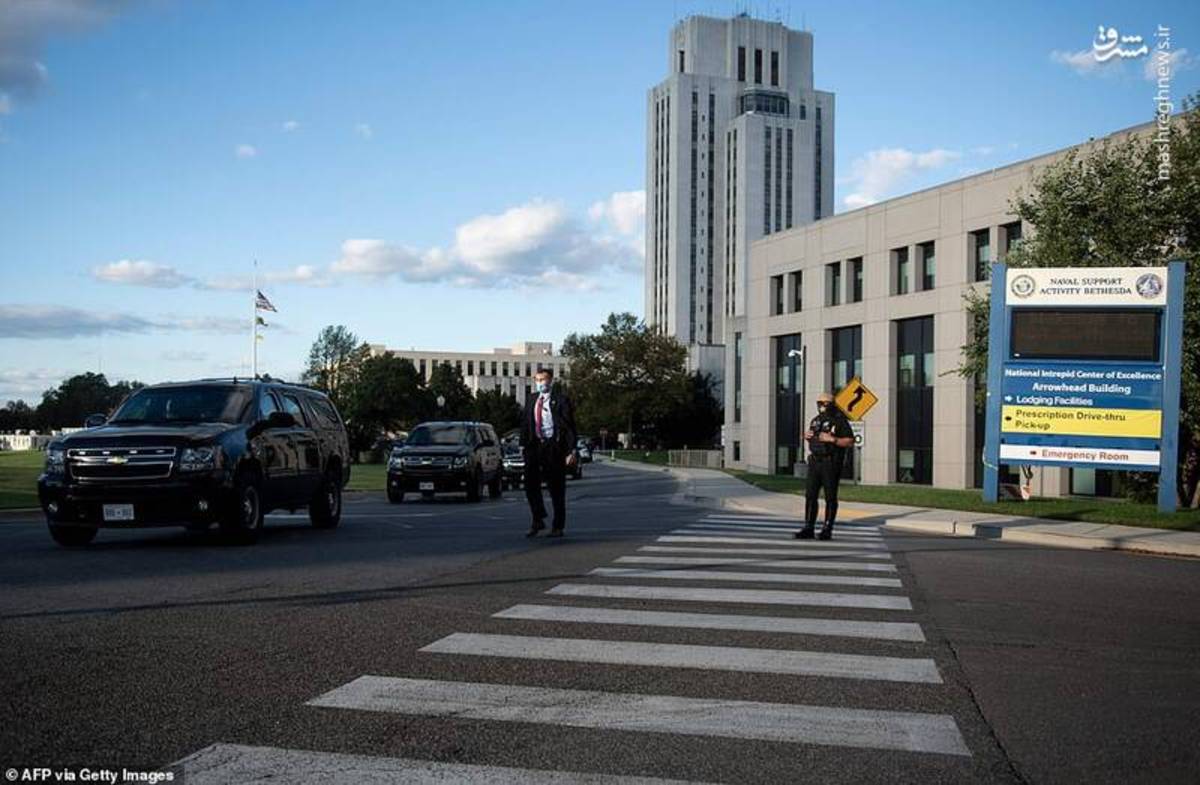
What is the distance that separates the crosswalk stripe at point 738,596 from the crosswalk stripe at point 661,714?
3.10 meters

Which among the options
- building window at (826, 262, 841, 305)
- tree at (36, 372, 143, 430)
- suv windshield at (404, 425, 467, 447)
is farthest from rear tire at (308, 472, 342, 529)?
tree at (36, 372, 143, 430)

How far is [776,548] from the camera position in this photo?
12664 millimetres

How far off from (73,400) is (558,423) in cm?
14636

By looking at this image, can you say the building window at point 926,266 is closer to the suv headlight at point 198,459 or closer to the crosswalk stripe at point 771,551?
the crosswalk stripe at point 771,551

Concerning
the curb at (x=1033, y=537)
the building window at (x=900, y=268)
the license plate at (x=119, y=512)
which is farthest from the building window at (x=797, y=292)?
the license plate at (x=119, y=512)

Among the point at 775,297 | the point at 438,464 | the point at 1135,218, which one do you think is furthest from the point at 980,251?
the point at 438,464

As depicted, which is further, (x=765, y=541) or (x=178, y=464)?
(x=765, y=541)

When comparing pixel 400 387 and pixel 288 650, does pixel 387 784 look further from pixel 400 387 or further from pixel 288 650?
pixel 400 387

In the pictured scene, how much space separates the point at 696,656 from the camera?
6.38 metres

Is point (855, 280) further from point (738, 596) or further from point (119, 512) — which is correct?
point (738, 596)

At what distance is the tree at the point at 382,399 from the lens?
86.5m

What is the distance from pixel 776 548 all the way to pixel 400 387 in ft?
255

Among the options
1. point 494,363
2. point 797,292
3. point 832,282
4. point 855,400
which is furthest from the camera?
point 494,363

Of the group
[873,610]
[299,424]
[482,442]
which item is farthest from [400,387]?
[873,610]
